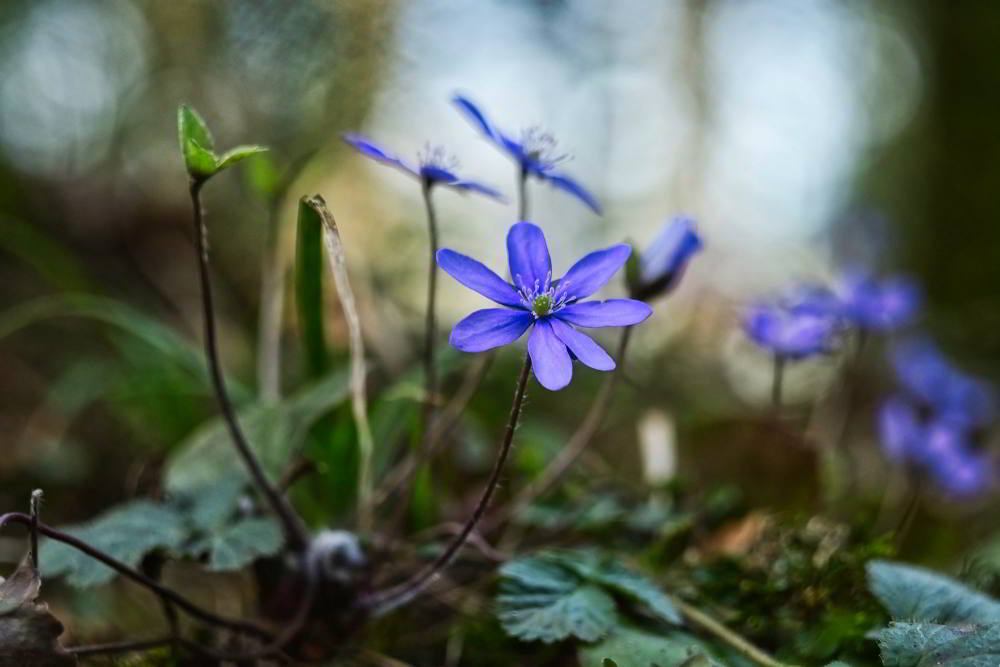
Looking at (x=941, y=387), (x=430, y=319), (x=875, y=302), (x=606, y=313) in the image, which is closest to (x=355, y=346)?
(x=430, y=319)

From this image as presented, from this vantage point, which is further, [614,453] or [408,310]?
[408,310]

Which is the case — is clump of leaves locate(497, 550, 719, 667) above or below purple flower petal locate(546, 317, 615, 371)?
below

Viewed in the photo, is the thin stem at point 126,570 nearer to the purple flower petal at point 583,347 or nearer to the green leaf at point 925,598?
the purple flower petal at point 583,347

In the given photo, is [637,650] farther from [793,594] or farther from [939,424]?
[939,424]

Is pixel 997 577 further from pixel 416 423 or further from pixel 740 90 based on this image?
pixel 740 90

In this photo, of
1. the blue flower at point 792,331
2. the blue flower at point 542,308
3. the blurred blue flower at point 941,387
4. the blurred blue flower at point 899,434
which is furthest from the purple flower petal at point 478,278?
the blurred blue flower at point 941,387

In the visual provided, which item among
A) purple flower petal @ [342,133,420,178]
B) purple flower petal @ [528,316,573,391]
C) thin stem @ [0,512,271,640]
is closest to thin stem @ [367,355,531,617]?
purple flower petal @ [528,316,573,391]

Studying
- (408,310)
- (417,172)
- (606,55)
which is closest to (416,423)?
(417,172)

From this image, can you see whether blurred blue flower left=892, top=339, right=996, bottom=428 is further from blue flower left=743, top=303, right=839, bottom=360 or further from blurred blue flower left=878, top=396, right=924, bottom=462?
blue flower left=743, top=303, right=839, bottom=360
